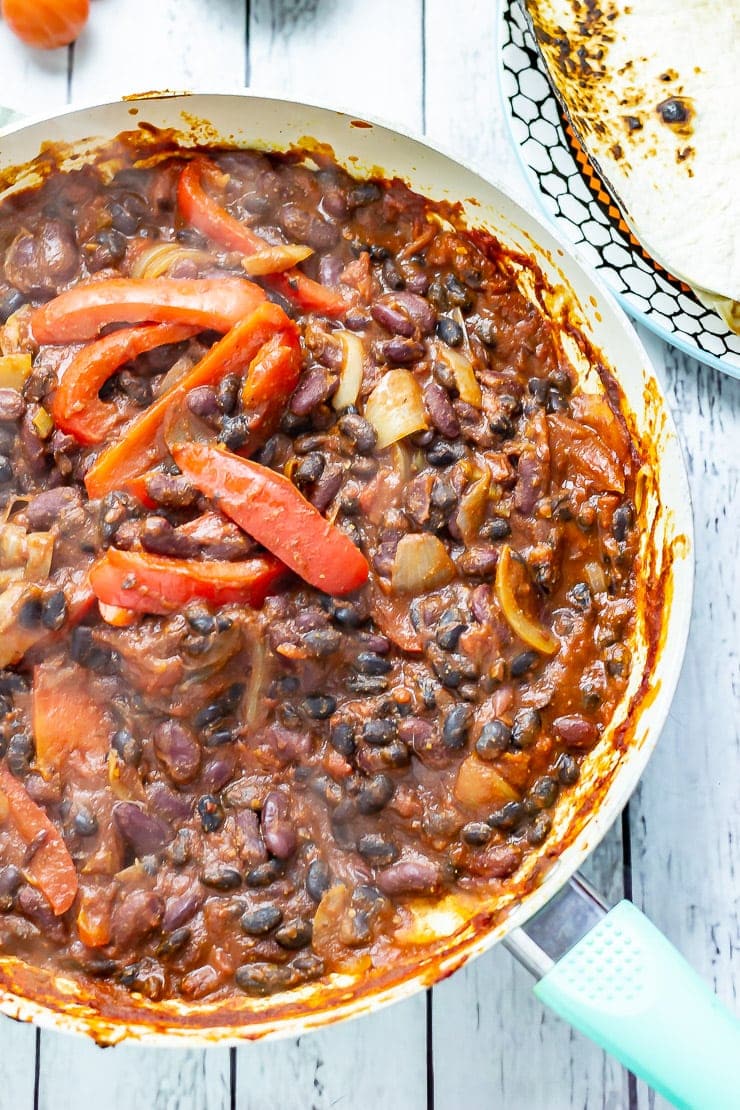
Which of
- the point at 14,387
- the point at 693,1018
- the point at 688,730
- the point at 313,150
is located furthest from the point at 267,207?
the point at 693,1018

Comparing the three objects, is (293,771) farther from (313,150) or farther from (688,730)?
(313,150)

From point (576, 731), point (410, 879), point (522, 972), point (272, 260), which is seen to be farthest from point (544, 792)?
point (272, 260)

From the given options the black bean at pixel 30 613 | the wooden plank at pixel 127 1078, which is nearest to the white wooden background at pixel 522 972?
the wooden plank at pixel 127 1078

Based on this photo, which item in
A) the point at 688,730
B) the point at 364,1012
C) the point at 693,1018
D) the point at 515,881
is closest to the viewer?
the point at 693,1018

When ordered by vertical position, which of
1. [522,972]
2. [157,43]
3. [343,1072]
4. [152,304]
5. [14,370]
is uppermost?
[157,43]

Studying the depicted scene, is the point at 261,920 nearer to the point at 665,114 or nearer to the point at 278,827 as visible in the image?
the point at 278,827

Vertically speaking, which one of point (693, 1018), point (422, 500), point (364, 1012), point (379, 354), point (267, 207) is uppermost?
point (267, 207)

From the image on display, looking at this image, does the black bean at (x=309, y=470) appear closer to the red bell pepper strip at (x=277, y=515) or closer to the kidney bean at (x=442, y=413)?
the red bell pepper strip at (x=277, y=515)
